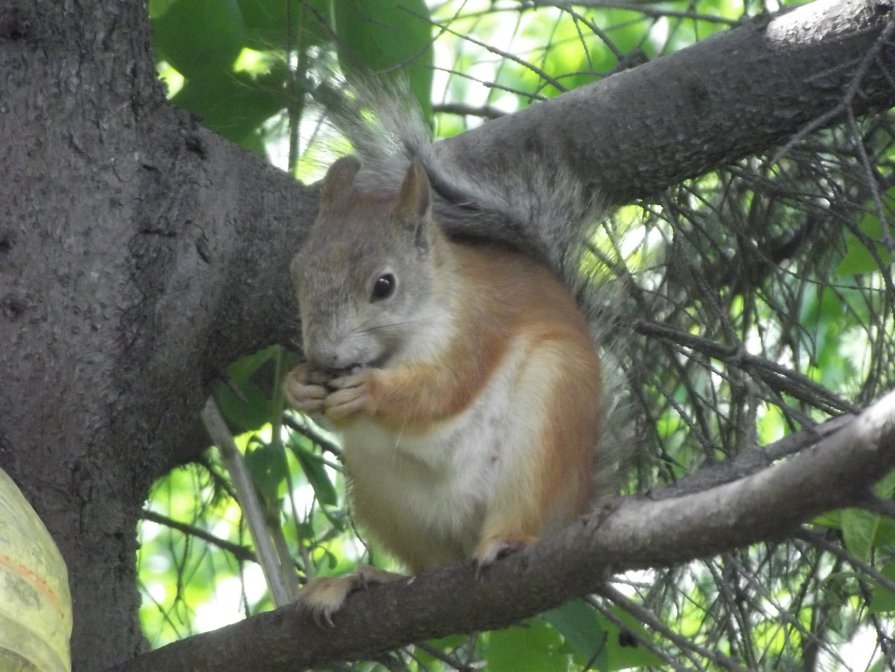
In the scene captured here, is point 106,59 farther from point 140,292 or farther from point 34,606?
point 34,606

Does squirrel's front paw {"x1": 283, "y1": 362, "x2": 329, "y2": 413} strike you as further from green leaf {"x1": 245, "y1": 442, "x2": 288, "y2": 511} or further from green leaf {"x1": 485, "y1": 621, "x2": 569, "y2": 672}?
green leaf {"x1": 485, "y1": 621, "x2": 569, "y2": 672}

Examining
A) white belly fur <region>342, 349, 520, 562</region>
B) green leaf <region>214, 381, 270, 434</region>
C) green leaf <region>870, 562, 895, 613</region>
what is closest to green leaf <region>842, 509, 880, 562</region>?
green leaf <region>870, 562, 895, 613</region>

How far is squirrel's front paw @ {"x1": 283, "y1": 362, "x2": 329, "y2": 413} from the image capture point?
1.63m

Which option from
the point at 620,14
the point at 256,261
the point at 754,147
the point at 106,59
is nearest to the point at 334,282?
the point at 256,261

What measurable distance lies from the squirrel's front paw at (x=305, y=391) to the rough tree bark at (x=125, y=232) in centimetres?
11

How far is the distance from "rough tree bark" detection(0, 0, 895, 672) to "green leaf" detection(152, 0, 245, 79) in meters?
0.16

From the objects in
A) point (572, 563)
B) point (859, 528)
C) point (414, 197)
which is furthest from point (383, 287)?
point (859, 528)

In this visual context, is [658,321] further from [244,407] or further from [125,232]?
[125,232]

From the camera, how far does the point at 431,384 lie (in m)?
1.68

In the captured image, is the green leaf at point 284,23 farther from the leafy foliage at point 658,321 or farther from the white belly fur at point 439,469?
the white belly fur at point 439,469

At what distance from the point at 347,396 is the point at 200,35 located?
0.56 metres

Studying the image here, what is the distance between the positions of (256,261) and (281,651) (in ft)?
1.69

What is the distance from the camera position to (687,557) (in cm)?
109

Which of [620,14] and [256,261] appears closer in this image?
[256,261]
